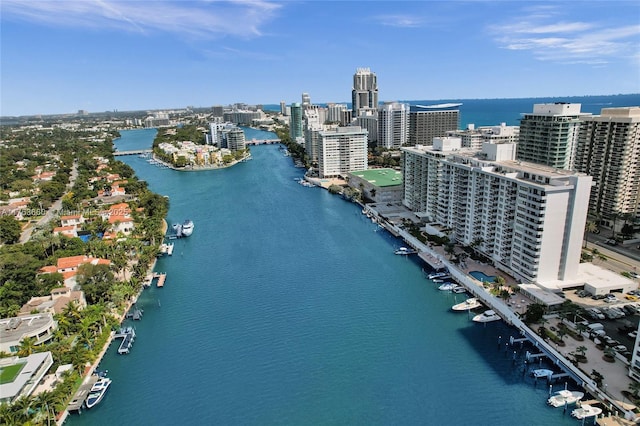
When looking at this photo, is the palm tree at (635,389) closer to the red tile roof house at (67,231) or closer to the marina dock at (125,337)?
the marina dock at (125,337)

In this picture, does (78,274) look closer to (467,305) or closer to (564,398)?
(467,305)

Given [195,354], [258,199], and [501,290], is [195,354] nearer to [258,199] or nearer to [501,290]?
[501,290]

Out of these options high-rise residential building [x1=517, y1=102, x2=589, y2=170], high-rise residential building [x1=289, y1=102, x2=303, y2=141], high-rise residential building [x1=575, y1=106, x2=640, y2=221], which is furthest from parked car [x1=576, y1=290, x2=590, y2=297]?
high-rise residential building [x1=289, y1=102, x2=303, y2=141]

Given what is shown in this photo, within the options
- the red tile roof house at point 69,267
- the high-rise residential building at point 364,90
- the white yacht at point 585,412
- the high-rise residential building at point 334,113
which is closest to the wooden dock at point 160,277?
the red tile roof house at point 69,267

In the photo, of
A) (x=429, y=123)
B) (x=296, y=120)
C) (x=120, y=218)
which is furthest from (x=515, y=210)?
(x=296, y=120)

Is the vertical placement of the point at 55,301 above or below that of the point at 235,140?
below
